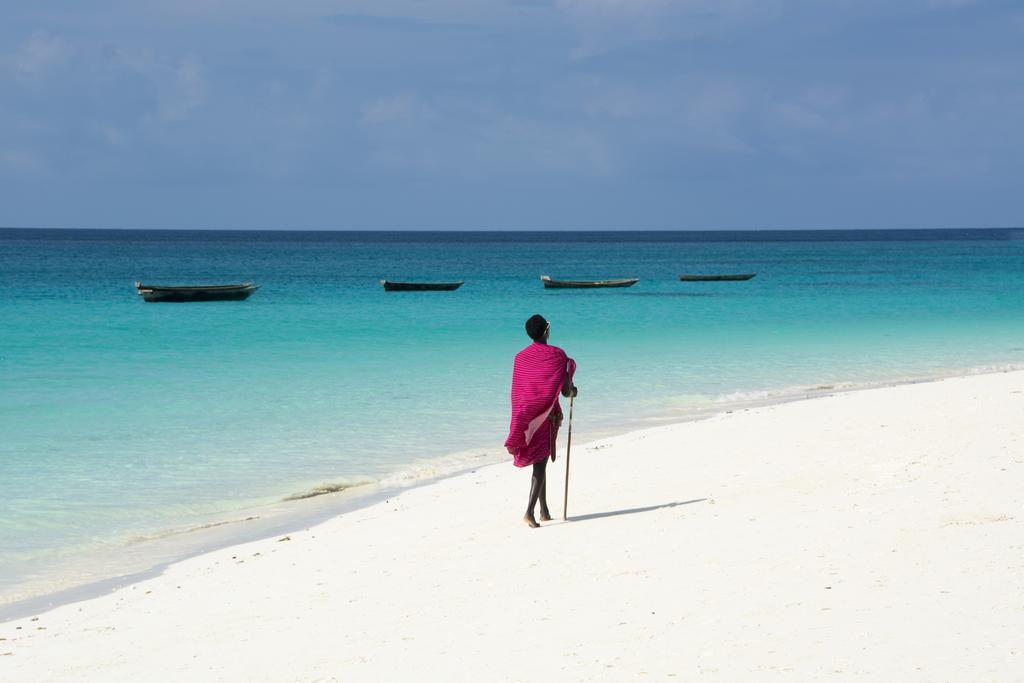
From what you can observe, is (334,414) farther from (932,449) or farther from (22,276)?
(22,276)

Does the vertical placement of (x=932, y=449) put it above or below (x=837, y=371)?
below

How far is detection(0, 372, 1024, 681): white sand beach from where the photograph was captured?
5148mm

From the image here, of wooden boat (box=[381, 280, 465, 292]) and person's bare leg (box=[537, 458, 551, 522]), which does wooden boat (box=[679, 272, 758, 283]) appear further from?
person's bare leg (box=[537, 458, 551, 522])

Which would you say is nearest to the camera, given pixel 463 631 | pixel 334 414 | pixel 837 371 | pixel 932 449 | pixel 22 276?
pixel 463 631

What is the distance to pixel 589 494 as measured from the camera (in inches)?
367

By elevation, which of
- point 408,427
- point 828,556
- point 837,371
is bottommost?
point 828,556

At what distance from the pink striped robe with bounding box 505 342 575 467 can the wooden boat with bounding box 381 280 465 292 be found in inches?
1701

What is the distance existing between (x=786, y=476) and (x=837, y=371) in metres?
13.2

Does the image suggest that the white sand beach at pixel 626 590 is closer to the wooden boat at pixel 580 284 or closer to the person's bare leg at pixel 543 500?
the person's bare leg at pixel 543 500

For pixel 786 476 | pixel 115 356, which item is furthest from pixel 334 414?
pixel 115 356

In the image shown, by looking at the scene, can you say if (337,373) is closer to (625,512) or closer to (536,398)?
(625,512)

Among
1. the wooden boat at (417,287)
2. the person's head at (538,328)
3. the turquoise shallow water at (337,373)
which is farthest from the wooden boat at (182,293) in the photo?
the person's head at (538,328)

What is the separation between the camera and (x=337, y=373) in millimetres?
22172

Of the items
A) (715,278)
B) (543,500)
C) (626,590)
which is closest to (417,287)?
(715,278)
